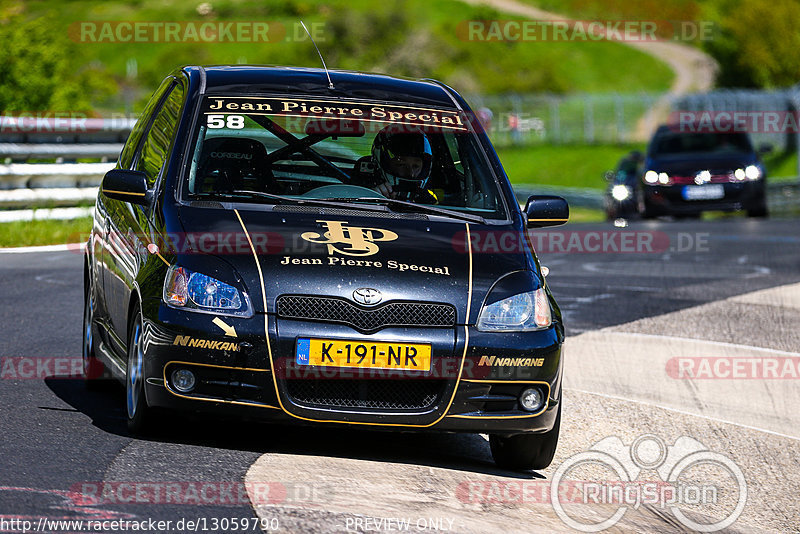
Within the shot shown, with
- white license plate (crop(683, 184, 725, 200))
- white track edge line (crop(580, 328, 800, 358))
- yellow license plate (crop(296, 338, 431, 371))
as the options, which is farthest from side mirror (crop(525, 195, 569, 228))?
white license plate (crop(683, 184, 725, 200))

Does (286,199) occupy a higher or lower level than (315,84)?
lower

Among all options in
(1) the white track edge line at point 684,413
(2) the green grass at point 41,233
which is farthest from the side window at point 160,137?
(2) the green grass at point 41,233

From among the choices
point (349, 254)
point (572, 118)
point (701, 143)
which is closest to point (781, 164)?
point (572, 118)

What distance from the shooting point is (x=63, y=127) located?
54.1 ft

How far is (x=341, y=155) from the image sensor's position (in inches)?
295

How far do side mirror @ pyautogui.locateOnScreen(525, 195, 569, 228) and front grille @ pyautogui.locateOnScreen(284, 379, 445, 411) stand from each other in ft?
4.76

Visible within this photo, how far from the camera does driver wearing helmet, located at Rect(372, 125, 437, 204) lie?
7254 millimetres

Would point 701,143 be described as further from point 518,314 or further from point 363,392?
point 363,392

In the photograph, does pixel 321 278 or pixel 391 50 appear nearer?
pixel 321 278

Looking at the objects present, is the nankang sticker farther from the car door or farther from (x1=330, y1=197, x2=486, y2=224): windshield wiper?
(x1=330, y1=197, x2=486, y2=224): windshield wiper

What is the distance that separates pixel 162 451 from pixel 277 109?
2.00 metres

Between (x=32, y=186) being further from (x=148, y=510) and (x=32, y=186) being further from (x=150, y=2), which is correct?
(x=150, y=2)

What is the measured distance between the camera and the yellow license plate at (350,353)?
594 centimetres

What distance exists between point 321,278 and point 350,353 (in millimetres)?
340
